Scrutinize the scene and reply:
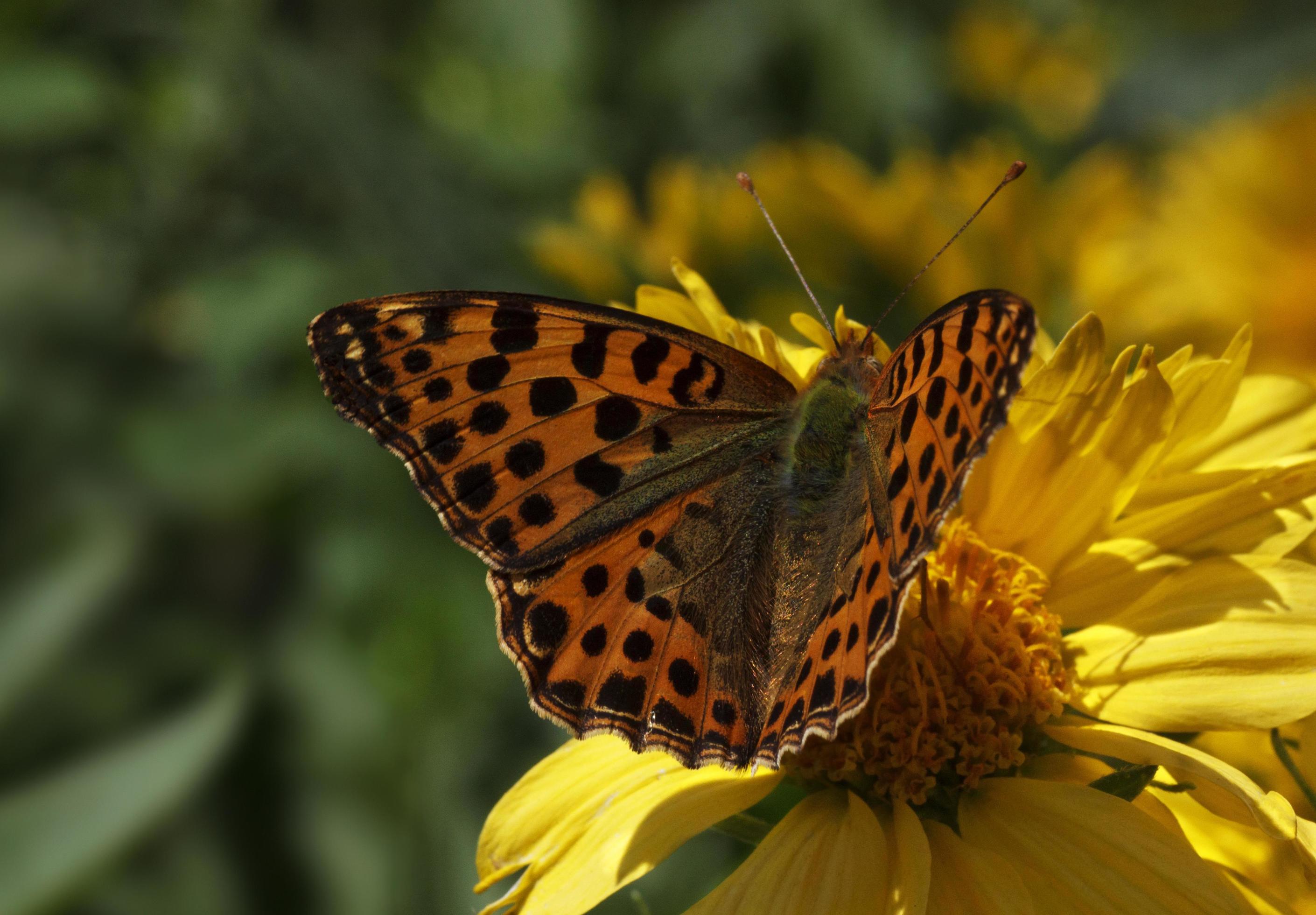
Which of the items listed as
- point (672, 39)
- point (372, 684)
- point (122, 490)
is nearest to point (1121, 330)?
point (372, 684)

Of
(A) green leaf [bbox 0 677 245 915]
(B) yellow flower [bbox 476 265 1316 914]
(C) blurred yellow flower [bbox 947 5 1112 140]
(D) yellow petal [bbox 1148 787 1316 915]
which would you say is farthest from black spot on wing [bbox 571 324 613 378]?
(C) blurred yellow flower [bbox 947 5 1112 140]

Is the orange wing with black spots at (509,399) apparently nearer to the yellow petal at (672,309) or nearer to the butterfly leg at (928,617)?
the yellow petal at (672,309)

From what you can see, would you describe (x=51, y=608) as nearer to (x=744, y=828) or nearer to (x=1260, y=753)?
(x=744, y=828)

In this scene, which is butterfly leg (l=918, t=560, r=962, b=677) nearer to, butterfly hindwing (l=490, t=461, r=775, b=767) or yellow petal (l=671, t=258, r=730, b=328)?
butterfly hindwing (l=490, t=461, r=775, b=767)

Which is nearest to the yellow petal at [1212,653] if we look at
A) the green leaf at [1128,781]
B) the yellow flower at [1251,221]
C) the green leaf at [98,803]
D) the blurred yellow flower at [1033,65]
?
the green leaf at [1128,781]

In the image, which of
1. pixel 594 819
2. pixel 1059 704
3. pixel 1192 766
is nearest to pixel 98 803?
pixel 594 819

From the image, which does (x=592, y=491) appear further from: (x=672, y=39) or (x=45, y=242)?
(x=672, y=39)
